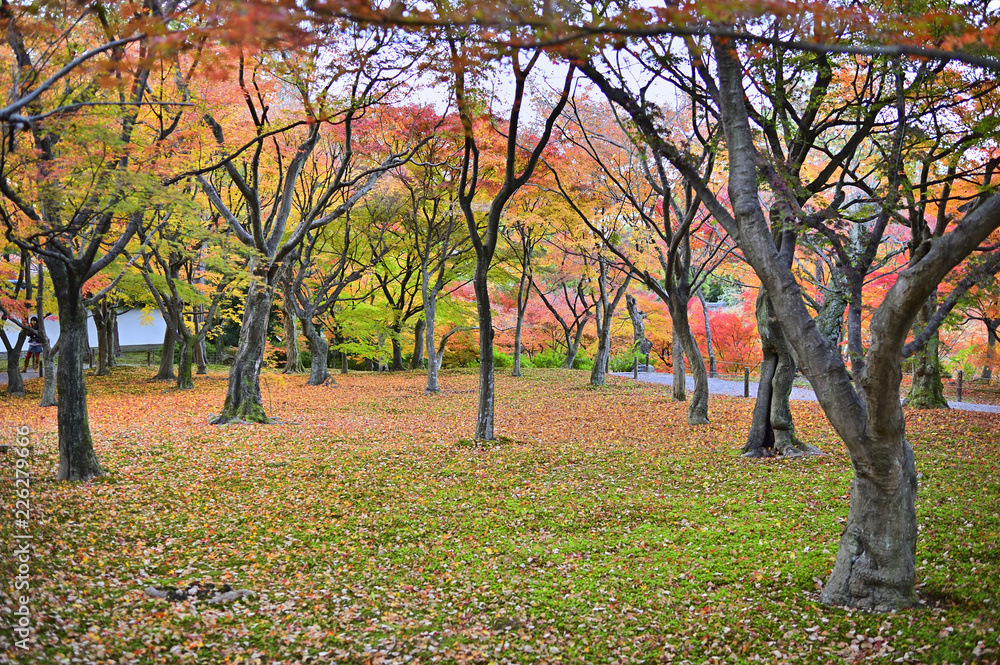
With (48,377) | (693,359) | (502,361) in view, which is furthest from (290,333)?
(693,359)

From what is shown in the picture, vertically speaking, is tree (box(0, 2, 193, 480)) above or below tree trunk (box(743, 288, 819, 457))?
above

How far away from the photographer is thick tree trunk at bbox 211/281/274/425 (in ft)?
41.8

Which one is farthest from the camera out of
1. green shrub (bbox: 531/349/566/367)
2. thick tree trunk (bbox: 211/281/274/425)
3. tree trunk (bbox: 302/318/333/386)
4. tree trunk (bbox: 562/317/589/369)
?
green shrub (bbox: 531/349/566/367)

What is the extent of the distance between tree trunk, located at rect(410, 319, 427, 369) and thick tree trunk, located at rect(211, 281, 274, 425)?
13.4m

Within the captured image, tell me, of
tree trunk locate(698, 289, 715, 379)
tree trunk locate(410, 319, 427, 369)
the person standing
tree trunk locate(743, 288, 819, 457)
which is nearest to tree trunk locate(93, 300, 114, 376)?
the person standing

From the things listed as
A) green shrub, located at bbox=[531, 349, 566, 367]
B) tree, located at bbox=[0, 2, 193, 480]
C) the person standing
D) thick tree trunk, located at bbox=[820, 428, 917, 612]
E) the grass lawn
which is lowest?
the grass lawn

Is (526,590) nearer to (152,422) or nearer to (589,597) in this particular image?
(589,597)

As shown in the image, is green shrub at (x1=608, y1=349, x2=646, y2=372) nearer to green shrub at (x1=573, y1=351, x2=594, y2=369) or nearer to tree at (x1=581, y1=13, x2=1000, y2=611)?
green shrub at (x1=573, y1=351, x2=594, y2=369)

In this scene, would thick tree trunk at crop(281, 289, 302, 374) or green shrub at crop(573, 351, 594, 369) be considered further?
green shrub at crop(573, 351, 594, 369)

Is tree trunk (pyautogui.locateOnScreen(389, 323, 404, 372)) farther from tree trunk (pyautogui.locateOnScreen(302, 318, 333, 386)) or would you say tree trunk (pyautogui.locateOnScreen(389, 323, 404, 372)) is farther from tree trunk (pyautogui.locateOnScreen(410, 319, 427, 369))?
tree trunk (pyautogui.locateOnScreen(302, 318, 333, 386))

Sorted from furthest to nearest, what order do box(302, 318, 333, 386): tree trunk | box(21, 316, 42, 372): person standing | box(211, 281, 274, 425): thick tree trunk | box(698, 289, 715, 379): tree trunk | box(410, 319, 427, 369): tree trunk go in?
box(410, 319, 427, 369): tree trunk → box(698, 289, 715, 379): tree trunk → box(302, 318, 333, 386): tree trunk → box(21, 316, 42, 372): person standing → box(211, 281, 274, 425): thick tree trunk

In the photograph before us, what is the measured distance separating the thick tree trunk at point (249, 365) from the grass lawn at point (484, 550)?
41.0 inches

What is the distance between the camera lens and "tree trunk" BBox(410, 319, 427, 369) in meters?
27.1

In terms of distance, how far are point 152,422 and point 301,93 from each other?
290 inches
